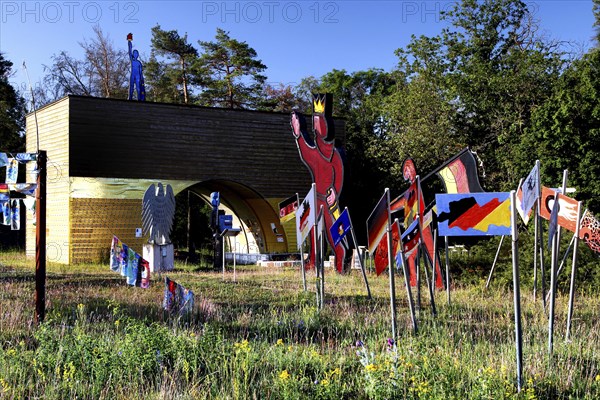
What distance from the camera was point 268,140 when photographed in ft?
78.3

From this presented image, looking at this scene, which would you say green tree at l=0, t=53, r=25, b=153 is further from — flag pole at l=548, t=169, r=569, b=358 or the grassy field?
flag pole at l=548, t=169, r=569, b=358

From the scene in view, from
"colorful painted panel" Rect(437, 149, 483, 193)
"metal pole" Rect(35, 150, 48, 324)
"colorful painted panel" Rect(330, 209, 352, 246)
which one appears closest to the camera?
"metal pole" Rect(35, 150, 48, 324)

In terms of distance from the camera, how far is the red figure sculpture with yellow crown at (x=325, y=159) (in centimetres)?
1630

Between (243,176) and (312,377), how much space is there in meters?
17.9

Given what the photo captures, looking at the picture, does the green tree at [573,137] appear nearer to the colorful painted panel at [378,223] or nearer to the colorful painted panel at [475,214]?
the colorful painted panel at [378,223]

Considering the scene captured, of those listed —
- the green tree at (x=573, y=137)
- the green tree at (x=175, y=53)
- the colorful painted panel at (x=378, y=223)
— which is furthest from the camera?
the green tree at (x=175, y=53)

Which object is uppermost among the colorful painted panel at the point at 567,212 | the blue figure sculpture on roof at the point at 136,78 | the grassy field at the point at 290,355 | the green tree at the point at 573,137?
the blue figure sculpture on roof at the point at 136,78

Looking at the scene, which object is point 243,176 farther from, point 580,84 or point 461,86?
point 580,84

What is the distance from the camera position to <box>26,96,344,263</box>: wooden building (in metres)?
20.5

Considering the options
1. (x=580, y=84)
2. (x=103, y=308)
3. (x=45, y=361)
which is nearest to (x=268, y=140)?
(x=580, y=84)

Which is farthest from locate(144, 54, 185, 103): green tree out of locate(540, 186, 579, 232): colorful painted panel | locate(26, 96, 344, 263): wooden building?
locate(540, 186, 579, 232): colorful painted panel

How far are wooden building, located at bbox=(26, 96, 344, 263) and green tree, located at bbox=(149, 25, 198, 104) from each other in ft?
46.0

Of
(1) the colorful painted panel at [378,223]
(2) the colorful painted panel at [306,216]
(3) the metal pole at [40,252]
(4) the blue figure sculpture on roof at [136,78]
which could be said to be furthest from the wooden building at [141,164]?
(1) the colorful painted panel at [378,223]

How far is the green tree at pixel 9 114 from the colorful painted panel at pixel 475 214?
1105 inches
